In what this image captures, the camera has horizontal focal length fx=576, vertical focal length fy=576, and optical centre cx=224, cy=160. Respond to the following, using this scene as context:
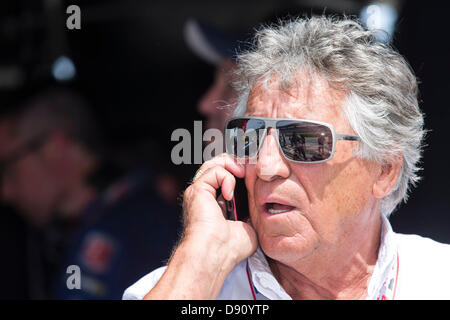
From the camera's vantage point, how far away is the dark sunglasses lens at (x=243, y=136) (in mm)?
2162

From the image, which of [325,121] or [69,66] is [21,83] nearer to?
[69,66]

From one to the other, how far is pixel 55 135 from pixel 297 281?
2.64m

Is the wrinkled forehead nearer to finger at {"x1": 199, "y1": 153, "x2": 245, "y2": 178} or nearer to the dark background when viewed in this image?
finger at {"x1": 199, "y1": 153, "x2": 245, "y2": 178}

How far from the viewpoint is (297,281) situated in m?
2.29

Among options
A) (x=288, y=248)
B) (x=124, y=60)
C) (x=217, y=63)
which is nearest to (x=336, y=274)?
(x=288, y=248)

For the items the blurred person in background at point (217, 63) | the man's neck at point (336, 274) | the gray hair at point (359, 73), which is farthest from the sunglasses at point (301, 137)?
the blurred person in background at point (217, 63)

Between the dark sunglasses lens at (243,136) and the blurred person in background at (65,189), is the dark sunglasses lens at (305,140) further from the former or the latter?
the blurred person in background at (65,189)

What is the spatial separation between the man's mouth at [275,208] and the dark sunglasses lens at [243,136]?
0.20 meters

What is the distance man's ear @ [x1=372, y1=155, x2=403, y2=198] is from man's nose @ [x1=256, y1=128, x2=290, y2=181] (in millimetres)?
384

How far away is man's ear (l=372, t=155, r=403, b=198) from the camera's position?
2.22 metres

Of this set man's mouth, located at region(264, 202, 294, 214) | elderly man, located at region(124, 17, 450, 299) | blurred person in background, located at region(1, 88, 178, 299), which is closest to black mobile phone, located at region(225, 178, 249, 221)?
elderly man, located at region(124, 17, 450, 299)

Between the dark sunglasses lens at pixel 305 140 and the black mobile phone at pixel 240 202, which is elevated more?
the dark sunglasses lens at pixel 305 140
